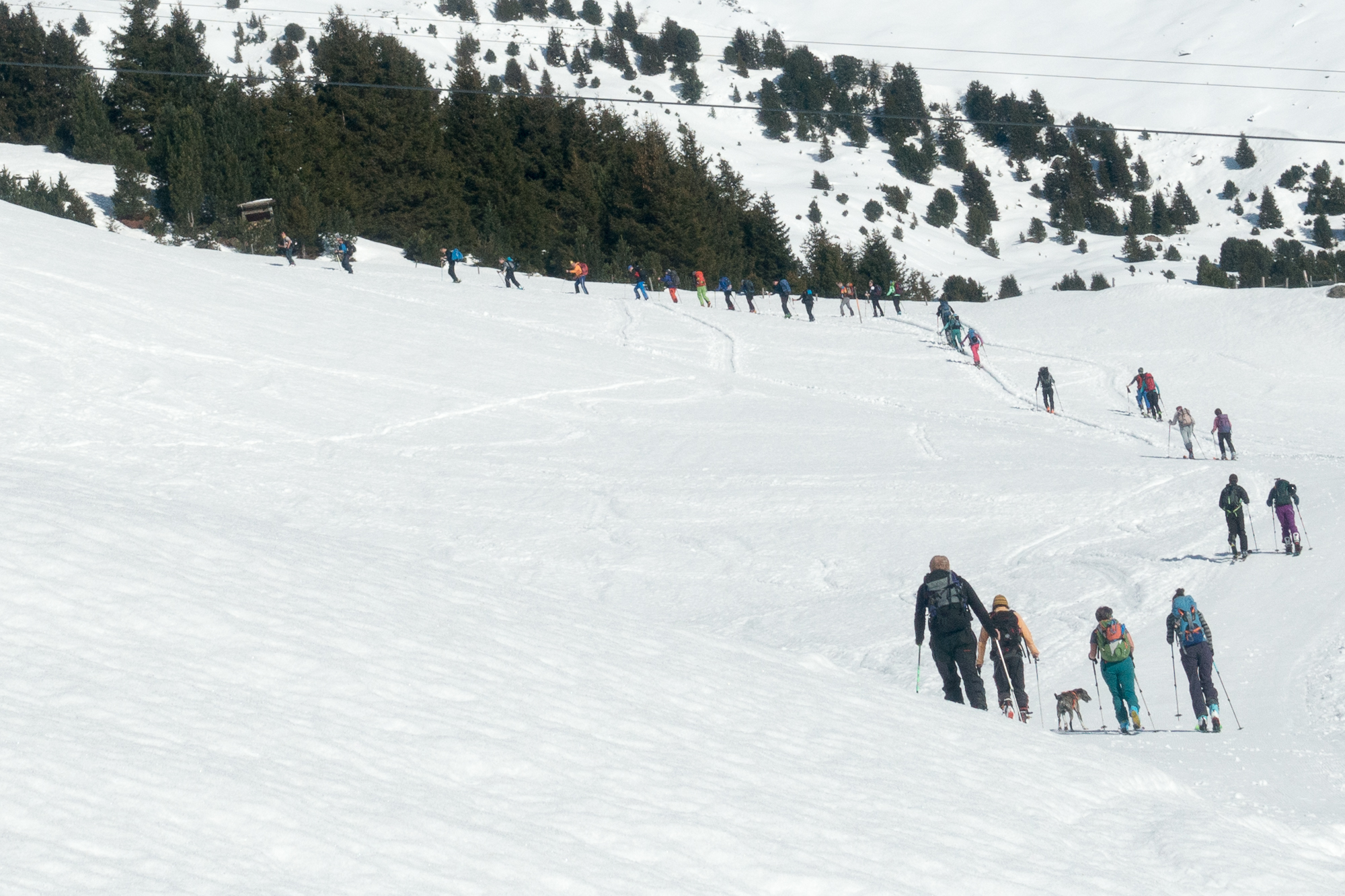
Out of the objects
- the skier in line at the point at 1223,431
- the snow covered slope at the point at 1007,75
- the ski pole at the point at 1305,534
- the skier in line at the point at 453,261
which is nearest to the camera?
the ski pole at the point at 1305,534

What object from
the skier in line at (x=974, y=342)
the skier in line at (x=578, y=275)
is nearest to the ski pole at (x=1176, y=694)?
the skier in line at (x=974, y=342)

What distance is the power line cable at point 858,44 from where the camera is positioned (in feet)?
438

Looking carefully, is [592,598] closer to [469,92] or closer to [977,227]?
[469,92]

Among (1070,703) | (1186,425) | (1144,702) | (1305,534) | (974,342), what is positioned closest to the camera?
(1070,703)

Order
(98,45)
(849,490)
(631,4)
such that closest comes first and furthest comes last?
1. (849,490)
2. (98,45)
3. (631,4)

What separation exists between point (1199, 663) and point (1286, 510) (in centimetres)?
681

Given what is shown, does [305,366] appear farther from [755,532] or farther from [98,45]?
[98,45]

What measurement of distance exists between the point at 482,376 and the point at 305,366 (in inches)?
136

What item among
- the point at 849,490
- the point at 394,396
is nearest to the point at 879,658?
the point at 849,490

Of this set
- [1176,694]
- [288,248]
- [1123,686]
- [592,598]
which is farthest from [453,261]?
[1123,686]

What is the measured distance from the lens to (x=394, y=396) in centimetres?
2455

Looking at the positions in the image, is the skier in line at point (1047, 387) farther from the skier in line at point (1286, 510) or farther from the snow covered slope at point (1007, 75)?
the snow covered slope at point (1007, 75)

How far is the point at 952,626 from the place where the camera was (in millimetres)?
10367

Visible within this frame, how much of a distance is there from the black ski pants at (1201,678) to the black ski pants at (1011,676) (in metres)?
1.27
